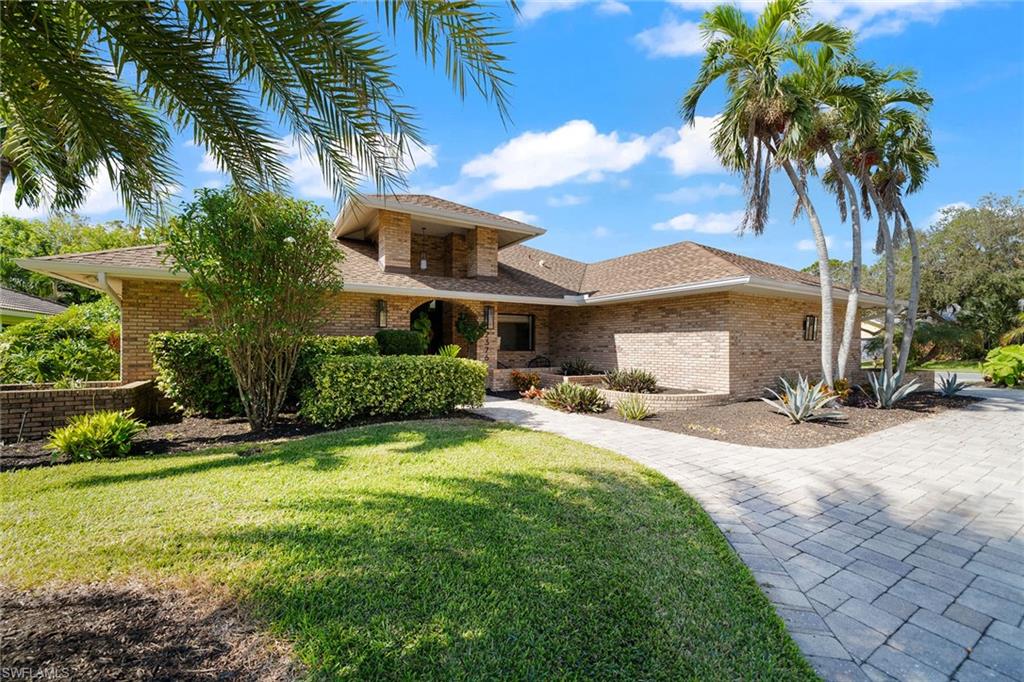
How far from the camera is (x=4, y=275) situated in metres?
25.0

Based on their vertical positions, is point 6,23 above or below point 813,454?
above

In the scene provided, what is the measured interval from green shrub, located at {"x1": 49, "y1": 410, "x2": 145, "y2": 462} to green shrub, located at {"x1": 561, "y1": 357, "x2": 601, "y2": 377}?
10860mm

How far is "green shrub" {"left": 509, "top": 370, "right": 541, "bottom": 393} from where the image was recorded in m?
12.8

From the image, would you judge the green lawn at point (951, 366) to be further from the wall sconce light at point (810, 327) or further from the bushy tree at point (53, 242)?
the bushy tree at point (53, 242)

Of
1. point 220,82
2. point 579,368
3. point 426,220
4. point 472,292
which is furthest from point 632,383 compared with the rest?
point 220,82

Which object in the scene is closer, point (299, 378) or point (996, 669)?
point (996, 669)

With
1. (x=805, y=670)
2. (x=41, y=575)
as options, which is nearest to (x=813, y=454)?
(x=805, y=670)

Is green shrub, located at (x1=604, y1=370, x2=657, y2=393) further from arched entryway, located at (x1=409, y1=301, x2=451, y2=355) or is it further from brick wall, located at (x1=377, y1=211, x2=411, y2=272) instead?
brick wall, located at (x1=377, y1=211, x2=411, y2=272)

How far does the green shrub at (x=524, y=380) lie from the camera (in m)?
12.8

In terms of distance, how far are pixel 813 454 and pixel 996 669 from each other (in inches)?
182

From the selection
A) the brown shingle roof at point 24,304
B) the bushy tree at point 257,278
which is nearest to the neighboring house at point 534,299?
the bushy tree at point 257,278

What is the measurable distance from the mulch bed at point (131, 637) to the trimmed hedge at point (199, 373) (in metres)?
5.55

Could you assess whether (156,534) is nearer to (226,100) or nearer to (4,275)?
(226,100)

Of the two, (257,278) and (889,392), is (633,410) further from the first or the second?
(257,278)
